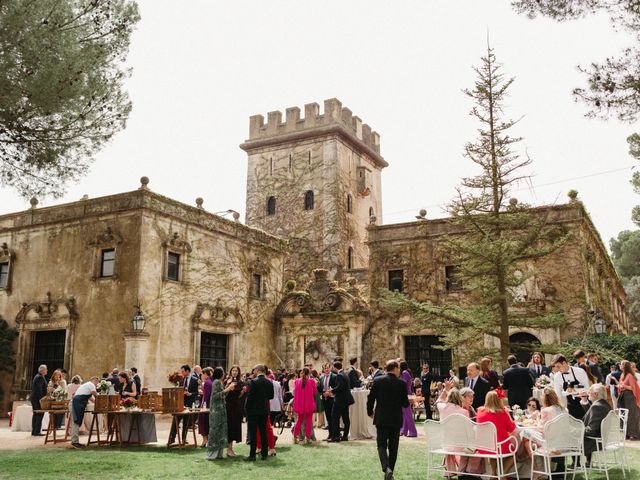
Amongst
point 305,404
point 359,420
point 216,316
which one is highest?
point 216,316

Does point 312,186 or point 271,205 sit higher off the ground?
point 312,186

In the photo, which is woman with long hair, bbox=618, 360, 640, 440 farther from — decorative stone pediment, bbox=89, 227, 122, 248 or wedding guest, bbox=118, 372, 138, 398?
decorative stone pediment, bbox=89, 227, 122, 248

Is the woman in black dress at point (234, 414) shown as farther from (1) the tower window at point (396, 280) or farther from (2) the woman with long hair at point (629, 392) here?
(1) the tower window at point (396, 280)

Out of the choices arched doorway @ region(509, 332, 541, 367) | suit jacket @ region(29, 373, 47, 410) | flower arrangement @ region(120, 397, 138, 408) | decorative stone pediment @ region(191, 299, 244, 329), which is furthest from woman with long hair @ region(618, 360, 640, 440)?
decorative stone pediment @ region(191, 299, 244, 329)

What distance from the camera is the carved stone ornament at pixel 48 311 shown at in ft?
72.1

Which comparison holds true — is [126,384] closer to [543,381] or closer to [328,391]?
[328,391]

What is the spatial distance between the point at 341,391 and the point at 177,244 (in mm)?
11115

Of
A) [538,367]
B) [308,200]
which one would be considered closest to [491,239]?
[538,367]

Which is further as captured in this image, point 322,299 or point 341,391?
point 322,299

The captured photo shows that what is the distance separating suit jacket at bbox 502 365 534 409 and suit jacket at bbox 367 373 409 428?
3.84m

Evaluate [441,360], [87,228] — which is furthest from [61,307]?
[441,360]

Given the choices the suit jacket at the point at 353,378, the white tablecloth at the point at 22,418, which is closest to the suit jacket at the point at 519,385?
the suit jacket at the point at 353,378

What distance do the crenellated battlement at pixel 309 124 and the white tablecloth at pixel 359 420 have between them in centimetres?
2379

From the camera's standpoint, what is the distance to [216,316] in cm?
2378
